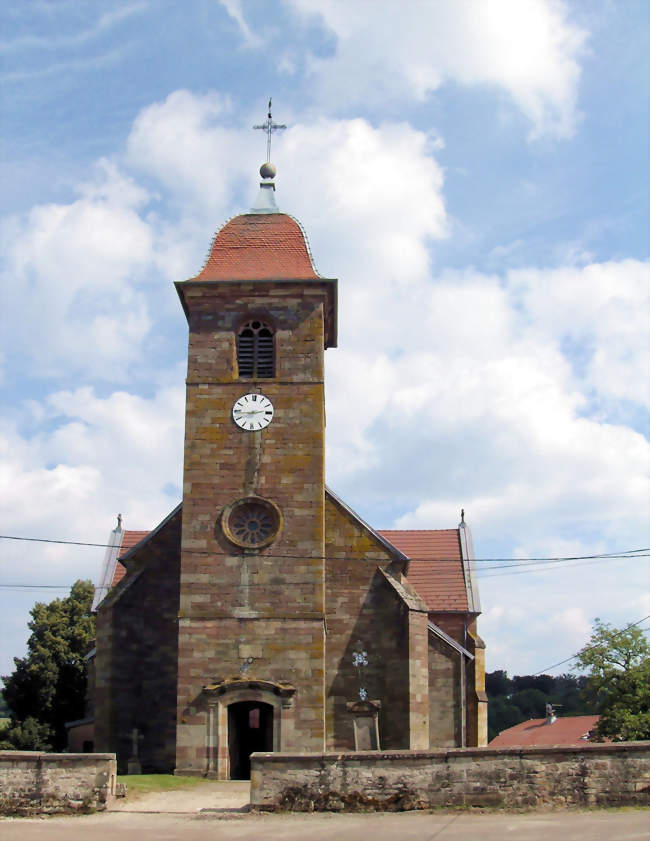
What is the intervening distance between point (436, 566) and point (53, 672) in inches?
688

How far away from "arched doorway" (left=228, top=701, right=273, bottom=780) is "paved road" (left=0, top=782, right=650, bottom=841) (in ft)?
25.1

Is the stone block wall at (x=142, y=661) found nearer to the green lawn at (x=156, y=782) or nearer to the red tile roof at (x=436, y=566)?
the green lawn at (x=156, y=782)

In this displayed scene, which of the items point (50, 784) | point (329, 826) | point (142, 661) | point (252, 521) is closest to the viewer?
point (329, 826)

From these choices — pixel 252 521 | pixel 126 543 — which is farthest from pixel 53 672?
pixel 252 521

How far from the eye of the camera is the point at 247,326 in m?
30.8

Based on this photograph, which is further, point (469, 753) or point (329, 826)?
point (469, 753)

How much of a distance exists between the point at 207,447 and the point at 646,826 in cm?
1732

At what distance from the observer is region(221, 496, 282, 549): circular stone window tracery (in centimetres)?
2875

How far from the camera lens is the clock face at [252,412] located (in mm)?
29703

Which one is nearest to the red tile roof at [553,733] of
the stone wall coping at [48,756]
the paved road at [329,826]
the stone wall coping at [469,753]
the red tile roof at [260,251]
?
the red tile roof at [260,251]

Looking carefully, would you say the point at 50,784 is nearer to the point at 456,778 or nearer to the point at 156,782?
the point at 156,782

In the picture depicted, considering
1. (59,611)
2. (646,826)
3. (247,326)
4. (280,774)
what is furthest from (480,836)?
(59,611)

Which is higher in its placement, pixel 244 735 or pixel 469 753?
pixel 469 753

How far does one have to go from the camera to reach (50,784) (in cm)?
1936
